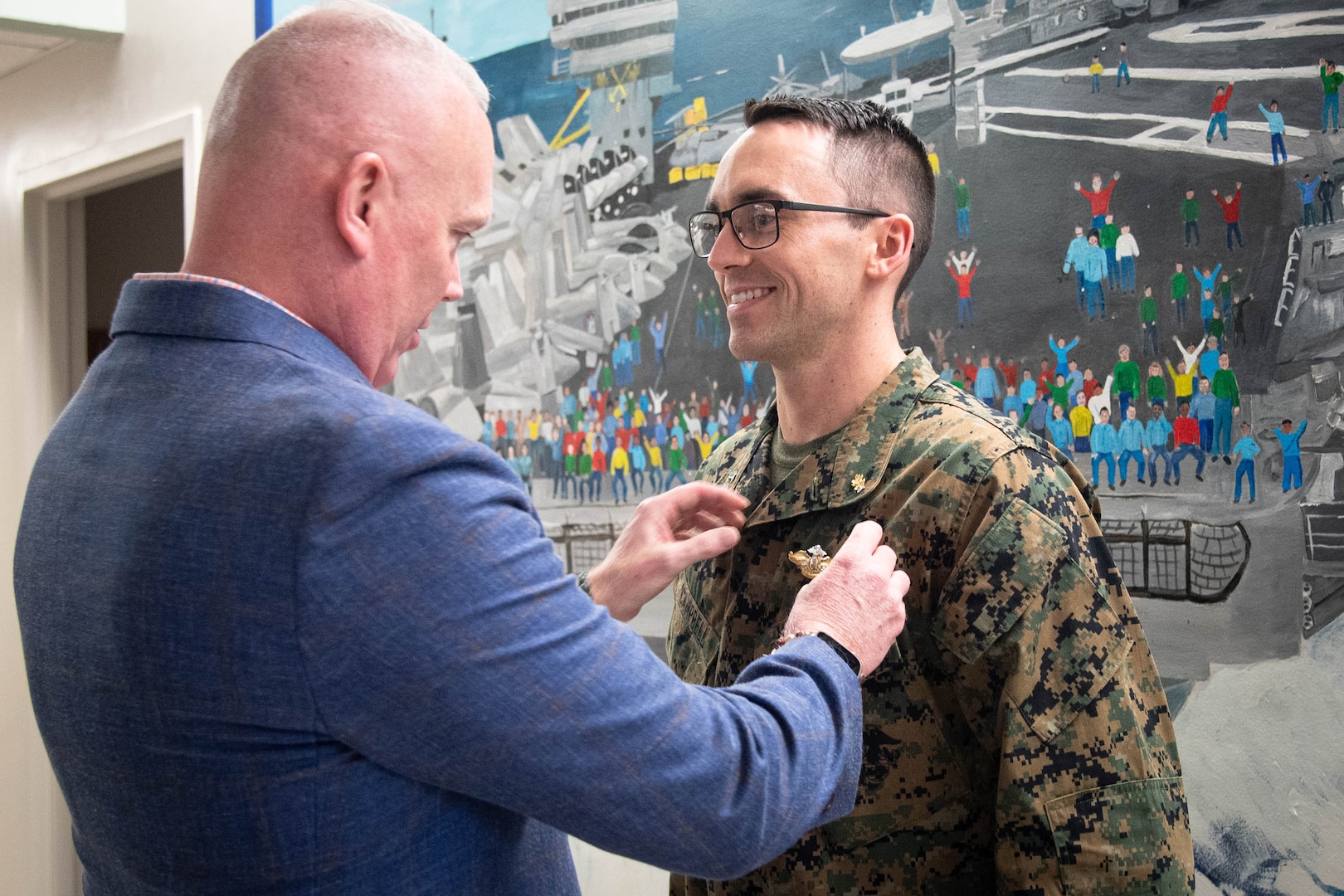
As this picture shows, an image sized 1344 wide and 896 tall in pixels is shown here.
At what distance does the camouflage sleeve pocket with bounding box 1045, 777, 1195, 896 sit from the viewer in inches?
47.4

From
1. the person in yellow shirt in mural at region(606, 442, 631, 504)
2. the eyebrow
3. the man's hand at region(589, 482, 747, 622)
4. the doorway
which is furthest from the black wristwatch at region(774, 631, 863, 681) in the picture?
the doorway

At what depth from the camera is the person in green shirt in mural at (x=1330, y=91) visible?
57.2 inches

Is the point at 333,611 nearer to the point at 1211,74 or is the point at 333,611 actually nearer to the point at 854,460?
the point at 854,460

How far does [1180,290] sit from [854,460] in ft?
1.98

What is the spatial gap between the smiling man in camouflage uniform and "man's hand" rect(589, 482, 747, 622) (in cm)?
6

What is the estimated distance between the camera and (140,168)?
365 cm

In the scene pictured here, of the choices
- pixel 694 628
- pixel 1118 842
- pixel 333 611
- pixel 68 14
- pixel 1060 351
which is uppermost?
pixel 68 14

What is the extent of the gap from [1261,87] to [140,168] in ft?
11.4

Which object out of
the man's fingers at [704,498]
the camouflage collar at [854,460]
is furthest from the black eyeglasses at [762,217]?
the man's fingers at [704,498]

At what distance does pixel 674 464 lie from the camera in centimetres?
243

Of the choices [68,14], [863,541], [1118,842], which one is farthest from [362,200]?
[68,14]

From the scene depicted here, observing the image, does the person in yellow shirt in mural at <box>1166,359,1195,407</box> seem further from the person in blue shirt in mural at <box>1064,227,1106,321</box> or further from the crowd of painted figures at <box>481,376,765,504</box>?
the crowd of painted figures at <box>481,376,765,504</box>

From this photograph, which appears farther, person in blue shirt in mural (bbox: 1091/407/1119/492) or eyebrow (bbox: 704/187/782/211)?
person in blue shirt in mural (bbox: 1091/407/1119/492)

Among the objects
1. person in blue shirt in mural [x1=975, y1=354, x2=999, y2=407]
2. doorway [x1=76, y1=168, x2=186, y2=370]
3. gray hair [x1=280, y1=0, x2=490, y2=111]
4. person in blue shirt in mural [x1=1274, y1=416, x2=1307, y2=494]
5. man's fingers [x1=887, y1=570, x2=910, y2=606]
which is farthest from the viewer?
doorway [x1=76, y1=168, x2=186, y2=370]
